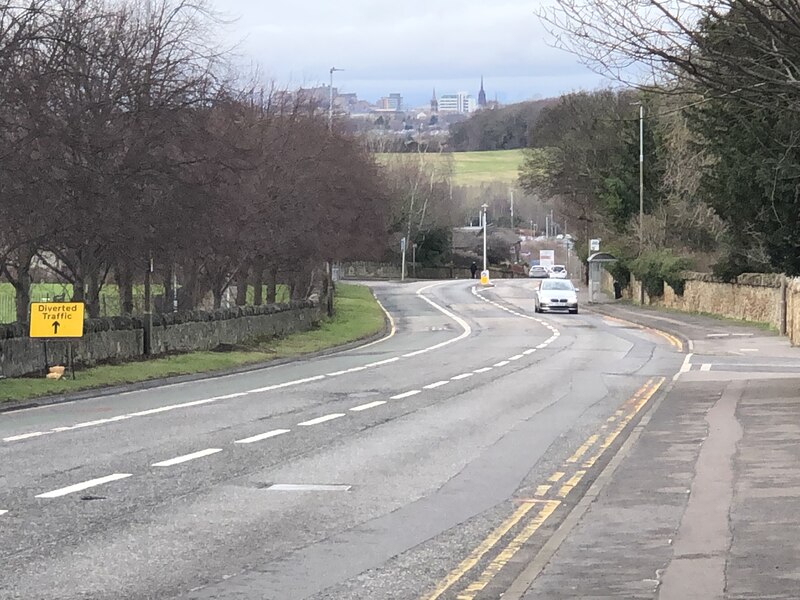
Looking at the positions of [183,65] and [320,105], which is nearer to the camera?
[183,65]

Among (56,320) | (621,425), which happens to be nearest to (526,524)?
(621,425)

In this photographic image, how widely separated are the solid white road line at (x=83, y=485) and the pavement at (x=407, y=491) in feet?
0.09

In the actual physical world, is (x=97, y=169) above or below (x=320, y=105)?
below

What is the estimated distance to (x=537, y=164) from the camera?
3676 inches

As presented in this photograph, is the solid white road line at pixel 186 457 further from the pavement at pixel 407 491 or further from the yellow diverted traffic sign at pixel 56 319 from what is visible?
the yellow diverted traffic sign at pixel 56 319

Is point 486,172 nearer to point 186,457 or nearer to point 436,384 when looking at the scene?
point 436,384

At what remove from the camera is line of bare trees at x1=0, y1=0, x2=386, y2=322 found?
77.4 ft

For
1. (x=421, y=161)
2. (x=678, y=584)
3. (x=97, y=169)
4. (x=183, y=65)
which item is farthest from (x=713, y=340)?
(x=421, y=161)

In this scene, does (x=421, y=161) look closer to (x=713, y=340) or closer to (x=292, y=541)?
(x=713, y=340)

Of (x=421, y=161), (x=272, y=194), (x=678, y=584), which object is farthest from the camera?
(x=421, y=161)

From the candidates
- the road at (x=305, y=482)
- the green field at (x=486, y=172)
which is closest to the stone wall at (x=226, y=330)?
the road at (x=305, y=482)

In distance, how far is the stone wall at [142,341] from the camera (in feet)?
79.5

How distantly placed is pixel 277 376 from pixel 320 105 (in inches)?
1237

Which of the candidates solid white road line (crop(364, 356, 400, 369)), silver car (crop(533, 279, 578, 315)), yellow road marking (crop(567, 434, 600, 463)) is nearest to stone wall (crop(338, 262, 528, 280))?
silver car (crop(533, 279, 578, 315))
